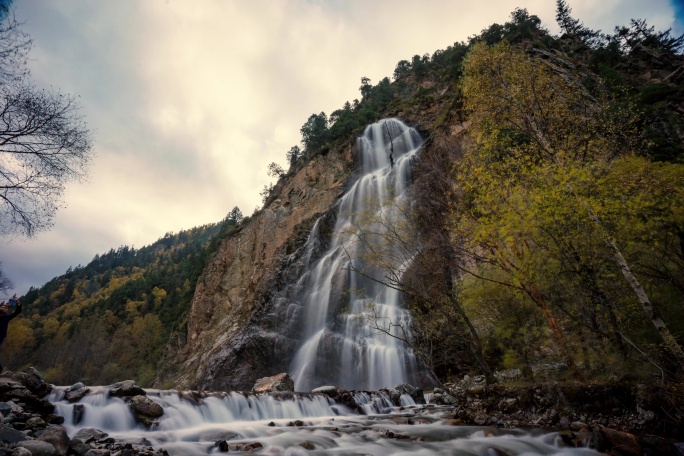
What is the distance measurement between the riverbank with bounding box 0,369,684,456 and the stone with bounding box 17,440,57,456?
0.01 metres

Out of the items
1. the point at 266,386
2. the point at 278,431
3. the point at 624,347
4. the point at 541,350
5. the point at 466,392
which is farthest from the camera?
the point at 266,386

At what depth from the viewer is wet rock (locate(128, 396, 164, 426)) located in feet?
32.3

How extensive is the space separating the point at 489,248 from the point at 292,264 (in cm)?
2609

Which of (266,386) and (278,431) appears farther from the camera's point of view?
(266,386)

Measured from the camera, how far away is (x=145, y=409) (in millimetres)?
10070

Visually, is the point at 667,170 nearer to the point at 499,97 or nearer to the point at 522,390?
the point at 499,97

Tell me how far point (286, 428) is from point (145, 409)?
4.39 m

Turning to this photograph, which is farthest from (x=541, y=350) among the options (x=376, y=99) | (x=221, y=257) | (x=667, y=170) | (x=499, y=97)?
(x=376, y=99)

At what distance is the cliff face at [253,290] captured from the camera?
25.5 meters

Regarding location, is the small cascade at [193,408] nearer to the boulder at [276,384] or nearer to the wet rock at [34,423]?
the wet rock at [34,423]

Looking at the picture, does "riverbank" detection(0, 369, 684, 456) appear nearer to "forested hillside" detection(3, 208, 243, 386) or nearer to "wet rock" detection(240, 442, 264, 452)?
"wet rock" detection(240, 442, 264, 452)

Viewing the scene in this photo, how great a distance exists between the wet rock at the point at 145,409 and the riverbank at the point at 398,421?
1.1 inches

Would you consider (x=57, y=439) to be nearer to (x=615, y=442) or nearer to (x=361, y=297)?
(x=615, y=442)

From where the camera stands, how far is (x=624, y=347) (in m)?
8.83
